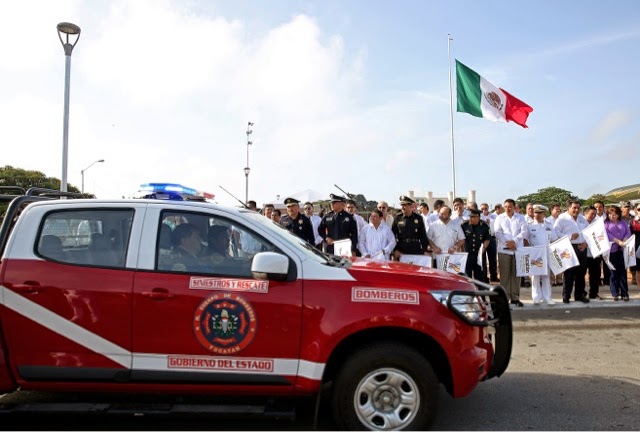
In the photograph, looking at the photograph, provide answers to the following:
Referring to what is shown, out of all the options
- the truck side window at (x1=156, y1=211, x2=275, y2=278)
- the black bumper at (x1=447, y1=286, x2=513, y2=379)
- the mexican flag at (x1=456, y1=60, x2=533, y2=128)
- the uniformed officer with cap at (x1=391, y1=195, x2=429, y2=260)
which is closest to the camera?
the truck side window at (x1=156, y1=211, x2=275, y2=278)

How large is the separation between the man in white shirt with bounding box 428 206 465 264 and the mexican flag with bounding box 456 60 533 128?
682 cm

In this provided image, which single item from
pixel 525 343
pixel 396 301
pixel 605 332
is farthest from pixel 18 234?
pixel 605 332

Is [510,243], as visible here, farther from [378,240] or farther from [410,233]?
[378,240]

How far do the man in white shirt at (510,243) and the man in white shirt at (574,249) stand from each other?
86 cm

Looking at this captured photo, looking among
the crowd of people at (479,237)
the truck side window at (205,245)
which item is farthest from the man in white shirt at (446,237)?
the truck side window at (205,245)

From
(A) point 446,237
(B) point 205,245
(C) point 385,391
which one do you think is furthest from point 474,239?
(B) point 205,245

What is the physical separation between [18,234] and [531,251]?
804cm

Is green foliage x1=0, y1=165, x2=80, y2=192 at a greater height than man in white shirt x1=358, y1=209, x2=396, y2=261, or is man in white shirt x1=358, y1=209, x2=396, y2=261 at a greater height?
green foliage x1=0, y1=165, x2=80, y2=192

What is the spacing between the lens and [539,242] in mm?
8914

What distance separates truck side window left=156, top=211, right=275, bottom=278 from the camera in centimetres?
355

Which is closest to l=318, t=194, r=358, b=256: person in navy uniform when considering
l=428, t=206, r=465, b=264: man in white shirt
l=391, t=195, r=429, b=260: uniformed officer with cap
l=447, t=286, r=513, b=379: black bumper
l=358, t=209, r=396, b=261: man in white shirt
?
l=358, t=209, r=396, b=261: man in white shirt

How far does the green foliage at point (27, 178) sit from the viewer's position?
42.8 metres

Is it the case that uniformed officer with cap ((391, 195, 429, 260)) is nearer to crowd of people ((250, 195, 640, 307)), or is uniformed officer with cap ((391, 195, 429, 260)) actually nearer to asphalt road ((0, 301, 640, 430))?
crowd of people ((250, 195, 640, 307))

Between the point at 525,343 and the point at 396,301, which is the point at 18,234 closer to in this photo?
the point at 396,301
